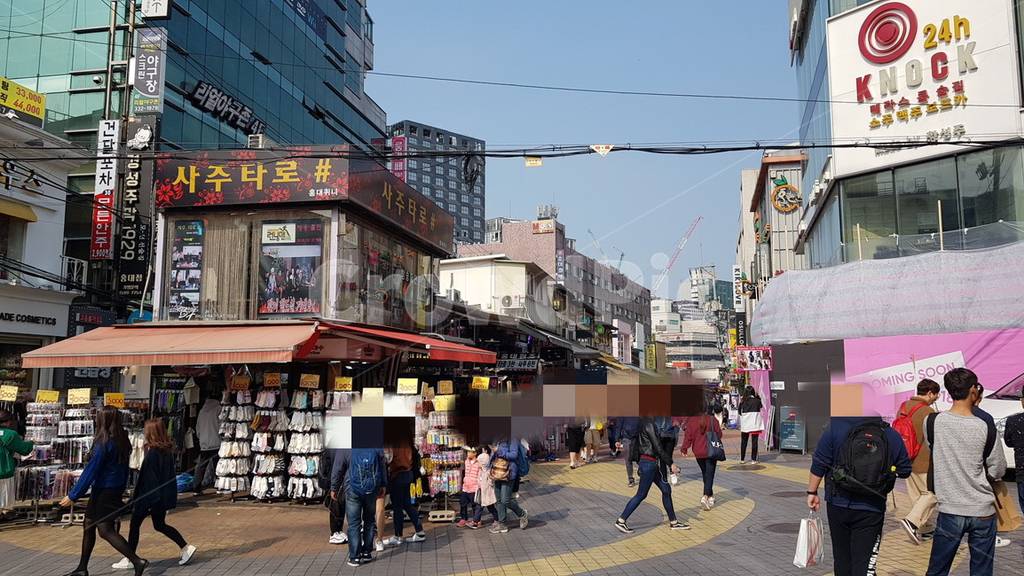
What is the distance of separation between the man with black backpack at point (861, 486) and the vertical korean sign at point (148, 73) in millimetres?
22448

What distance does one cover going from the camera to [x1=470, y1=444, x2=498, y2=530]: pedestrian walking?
10.2 m

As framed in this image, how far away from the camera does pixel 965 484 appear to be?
5074 millimetres

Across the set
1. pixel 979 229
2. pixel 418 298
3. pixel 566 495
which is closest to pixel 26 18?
pixel 418 298

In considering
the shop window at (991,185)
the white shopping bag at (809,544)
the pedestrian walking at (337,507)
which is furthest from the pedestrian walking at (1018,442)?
the shop window at (991,185)

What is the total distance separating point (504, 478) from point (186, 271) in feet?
30.1

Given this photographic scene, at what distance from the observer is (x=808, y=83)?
26906mm

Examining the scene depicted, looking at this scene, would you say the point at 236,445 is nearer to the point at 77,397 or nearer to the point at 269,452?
the point at 269,452

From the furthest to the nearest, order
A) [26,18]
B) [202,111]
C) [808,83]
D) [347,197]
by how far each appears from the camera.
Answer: [202,111] < [26,18] < [808,83] < [347,197]

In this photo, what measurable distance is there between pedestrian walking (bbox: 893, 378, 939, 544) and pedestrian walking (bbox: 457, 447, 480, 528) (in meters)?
5.51

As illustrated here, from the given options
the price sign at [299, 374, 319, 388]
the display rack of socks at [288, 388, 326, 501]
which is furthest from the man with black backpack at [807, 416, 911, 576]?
the price sign at [299, 374, 319, 388]

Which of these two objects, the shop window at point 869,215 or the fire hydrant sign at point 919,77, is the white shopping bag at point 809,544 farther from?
the shop window at point 869,215

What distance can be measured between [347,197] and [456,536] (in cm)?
774

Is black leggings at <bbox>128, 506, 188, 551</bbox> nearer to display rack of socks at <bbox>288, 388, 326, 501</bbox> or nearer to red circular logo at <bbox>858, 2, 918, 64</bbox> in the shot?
display rack of socks at <bbox>288, 388, 326, 501</bbox>

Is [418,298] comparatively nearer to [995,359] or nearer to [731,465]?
[731,465]
